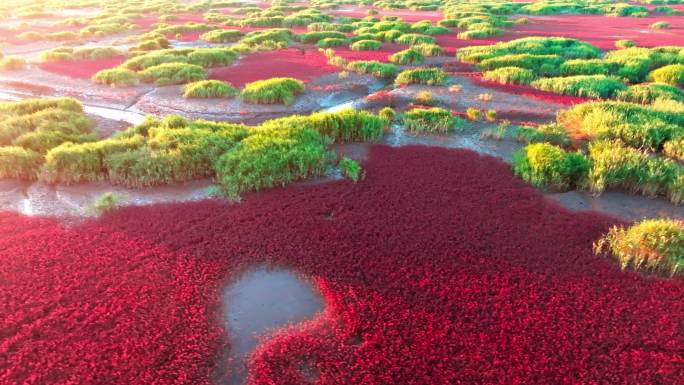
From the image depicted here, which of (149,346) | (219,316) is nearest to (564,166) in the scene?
(219,316)

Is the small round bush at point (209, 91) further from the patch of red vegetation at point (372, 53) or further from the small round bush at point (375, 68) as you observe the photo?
the patch of red vegetation at point (372, 53)

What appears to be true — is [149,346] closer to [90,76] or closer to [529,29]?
[90,76]

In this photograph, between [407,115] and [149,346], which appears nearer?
[149,346]

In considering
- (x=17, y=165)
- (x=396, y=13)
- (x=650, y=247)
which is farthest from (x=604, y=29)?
(x=17, y=165)

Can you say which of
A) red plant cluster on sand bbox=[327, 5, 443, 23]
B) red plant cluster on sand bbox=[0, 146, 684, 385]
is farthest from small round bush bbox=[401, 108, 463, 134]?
red plant cluster on sand bbox=[327, 5, 443, 23]

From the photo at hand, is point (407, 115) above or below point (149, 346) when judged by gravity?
above

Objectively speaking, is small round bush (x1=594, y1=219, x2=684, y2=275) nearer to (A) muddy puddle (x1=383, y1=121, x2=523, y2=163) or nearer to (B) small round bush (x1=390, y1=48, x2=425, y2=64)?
(A) muddy puddle (x1=383, y1=121, x2=523, y2=163)

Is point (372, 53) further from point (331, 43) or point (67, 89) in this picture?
point (67, 89)
